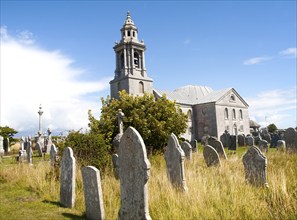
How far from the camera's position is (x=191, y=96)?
55.4 m

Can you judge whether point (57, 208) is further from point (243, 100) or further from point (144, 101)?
point (243, 100)

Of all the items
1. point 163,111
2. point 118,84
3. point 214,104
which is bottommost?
point 163,111

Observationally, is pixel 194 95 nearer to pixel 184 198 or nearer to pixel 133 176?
pixel 184 198

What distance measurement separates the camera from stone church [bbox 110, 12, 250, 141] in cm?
4400

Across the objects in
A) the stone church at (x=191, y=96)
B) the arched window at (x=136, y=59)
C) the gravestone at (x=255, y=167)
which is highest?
the arched window at (x=136, y=59)

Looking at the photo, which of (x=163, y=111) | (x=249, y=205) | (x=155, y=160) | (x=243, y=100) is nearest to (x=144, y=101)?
(x=163, y=111)

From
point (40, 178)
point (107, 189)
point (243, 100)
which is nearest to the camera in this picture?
point (107, 189)

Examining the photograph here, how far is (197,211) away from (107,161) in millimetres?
5864

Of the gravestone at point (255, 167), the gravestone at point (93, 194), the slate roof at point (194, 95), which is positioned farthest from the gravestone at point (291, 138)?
the slate roof at point (194, 95)

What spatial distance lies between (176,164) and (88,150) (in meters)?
3.94

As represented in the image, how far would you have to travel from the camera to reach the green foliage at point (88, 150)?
9812 millimetres

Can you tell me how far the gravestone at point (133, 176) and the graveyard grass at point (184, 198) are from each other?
48 centimetres

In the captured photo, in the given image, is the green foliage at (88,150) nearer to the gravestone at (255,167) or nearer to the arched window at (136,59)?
the gravestone at (255,167)

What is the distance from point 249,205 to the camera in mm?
5152
